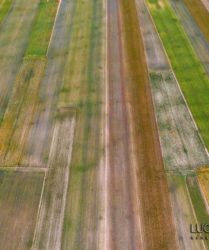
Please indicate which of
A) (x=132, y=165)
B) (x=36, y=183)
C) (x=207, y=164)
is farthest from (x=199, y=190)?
(x=36, y=183)

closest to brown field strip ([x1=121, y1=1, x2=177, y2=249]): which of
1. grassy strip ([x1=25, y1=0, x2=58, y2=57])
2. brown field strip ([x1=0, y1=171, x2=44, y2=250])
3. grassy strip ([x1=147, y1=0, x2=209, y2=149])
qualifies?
grassy strip ([x1=147, y1=0, x2=209, y2=149])

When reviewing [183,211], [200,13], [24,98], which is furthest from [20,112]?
[200,13]

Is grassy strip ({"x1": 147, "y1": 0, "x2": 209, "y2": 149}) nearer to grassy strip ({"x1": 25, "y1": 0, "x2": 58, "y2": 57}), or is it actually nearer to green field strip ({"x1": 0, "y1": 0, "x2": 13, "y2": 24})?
grassy strip ({"x1": 25, "y1": 0, "x2": 58, "y2": 57})

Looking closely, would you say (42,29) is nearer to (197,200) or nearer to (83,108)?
(83,108)

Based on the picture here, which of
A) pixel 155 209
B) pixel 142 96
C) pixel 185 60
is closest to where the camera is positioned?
pixel 155 209

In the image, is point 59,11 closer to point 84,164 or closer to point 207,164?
point 84,164
